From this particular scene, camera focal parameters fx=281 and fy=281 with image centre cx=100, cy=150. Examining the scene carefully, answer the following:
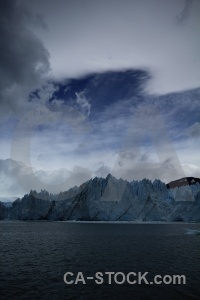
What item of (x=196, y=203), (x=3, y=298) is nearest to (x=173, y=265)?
(x=3, y=298)

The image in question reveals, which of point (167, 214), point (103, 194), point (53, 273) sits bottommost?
point (53, 273)

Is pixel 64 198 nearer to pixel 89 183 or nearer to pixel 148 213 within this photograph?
pixel 89 183

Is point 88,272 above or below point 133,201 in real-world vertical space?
below

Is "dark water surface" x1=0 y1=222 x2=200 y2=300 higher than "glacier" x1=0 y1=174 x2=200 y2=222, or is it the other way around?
"glacier" x1=0 y1=174 x2=200 y2=222

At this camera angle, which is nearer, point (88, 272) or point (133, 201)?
point (88, 272)

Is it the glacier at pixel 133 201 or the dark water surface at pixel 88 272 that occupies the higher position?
the glacier at pixel 133 201

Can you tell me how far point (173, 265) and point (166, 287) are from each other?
1081 centimetres

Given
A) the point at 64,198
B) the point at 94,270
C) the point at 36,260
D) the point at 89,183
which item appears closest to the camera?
the point at 94,270

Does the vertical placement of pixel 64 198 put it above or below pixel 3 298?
above

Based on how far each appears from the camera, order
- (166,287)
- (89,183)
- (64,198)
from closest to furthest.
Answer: (166,287) < (89,183) < (64,198)

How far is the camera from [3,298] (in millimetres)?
22469

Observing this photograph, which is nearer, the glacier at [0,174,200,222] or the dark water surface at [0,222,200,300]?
the dark water surface at [0,222,200,300]

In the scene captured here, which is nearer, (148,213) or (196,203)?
(196,203)

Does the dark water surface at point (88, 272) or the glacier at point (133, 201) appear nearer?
the dark water surface at point (88, 272)
